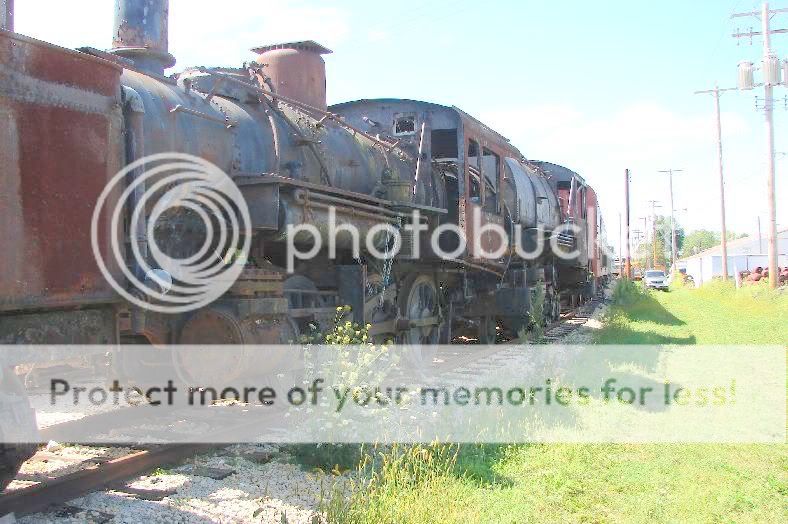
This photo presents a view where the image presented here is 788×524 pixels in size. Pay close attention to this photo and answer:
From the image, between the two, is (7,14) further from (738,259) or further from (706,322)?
(738,259)

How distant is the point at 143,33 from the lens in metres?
6.00

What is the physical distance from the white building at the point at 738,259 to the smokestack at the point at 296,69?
42654 millimetres

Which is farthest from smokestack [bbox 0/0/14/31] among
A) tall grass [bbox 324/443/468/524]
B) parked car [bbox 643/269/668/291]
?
parked car [bbox 643/269/668/291]

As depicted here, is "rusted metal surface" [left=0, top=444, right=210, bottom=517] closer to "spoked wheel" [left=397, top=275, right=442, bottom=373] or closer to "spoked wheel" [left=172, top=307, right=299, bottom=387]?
"spoked wheel" [left=172, top=307, right=299, bottom=387]

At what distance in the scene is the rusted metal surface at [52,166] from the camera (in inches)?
123

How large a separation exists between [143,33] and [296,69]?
225 cm

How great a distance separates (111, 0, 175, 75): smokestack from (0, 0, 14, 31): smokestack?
5.46 feet

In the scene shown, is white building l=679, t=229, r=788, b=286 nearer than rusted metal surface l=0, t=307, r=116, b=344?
No

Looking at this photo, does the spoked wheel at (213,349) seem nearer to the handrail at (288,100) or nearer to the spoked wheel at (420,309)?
the handrail at (288,100)

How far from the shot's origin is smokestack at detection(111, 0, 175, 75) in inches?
233

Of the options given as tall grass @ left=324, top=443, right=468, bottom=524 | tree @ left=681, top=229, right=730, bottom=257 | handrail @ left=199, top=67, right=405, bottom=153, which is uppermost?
tree @ left=681, top=229, right=730, bottom=257

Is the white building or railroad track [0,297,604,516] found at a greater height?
the white building

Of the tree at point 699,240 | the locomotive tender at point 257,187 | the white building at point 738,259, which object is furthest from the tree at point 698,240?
the locomotive tender at point 257,187

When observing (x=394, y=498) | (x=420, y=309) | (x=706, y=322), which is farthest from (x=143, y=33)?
(x=706, y=322)
